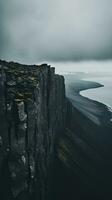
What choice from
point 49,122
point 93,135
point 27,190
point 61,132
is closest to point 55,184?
point 49,122

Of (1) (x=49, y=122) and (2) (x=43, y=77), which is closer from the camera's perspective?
(2) (x=43, y=77)

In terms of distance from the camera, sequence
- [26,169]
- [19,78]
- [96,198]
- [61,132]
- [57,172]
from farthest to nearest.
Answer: [61,132] < [57,172] < [96,198] < [19,78] < [26,169]

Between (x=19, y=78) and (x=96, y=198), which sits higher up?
(x=19, y=78)

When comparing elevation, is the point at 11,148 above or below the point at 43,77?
below

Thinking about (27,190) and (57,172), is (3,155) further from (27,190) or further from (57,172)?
(57,172)

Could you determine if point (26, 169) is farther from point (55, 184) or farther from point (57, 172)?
point (57, 172)

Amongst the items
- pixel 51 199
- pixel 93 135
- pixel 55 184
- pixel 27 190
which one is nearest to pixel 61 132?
pixel 93 135

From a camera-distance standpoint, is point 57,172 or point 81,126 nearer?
point 57,172

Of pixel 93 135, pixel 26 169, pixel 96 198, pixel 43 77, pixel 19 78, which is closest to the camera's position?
pixel 26 169

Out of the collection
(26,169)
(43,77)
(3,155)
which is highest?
(43,77)
